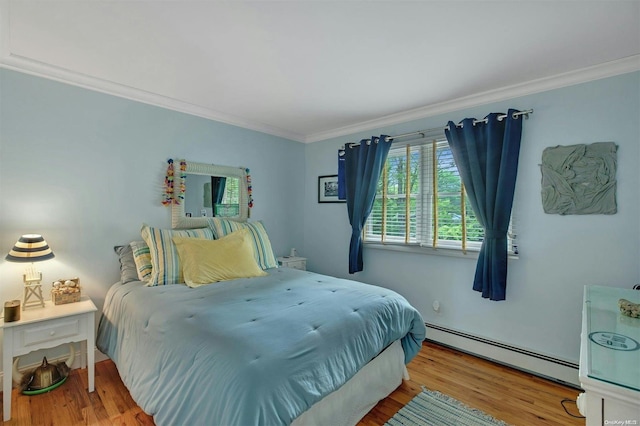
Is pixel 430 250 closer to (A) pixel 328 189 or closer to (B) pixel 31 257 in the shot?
(A) pixel 328 189

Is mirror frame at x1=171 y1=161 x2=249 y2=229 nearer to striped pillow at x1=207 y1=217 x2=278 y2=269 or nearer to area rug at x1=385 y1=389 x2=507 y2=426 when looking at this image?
striped pillow at x1=207 y1=217 x2=278 y2=269

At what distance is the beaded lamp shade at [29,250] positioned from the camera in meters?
1.94

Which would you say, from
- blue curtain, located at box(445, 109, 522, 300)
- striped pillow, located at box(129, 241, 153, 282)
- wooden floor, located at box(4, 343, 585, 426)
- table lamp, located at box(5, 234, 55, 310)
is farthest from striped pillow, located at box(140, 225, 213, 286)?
blue curtain, located at box(445, 109, 522, 300)

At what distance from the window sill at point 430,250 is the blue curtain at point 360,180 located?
218 millimetres

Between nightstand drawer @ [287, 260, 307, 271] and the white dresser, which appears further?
nightstand drawer @ [287, 260, 307, 271]

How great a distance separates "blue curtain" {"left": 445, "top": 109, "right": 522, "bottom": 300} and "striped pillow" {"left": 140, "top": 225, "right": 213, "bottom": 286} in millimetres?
2607

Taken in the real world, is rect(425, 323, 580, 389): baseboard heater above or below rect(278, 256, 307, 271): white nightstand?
below

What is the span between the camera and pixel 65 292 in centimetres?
216

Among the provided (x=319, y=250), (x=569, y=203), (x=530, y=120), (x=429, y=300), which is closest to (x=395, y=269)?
(x=429, y=300)

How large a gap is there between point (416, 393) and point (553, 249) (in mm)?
1585

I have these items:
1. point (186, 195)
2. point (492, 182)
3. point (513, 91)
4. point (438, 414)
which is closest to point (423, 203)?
point (492, 182)

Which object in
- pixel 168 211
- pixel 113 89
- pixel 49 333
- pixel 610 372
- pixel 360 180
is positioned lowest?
pixel 49 333

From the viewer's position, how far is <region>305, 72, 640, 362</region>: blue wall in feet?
6.84

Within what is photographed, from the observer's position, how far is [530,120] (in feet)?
8.00
